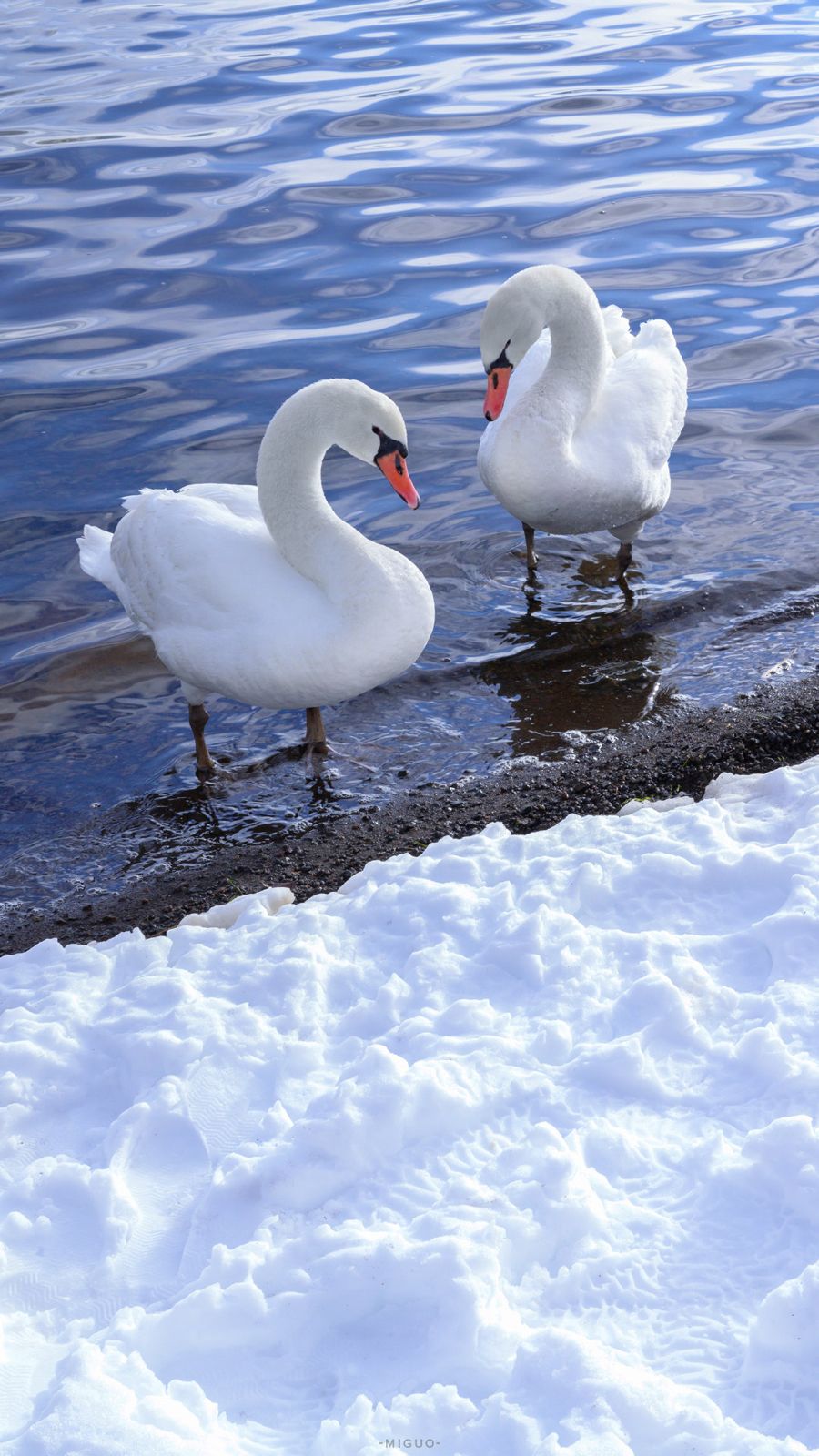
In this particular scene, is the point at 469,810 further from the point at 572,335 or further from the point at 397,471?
the point at 572,335

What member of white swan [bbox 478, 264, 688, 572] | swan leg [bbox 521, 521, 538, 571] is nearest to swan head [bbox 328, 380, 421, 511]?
white swan [bbox 478, 264, 688, 572]

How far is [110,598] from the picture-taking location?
732cm

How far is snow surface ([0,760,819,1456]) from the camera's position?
2.41 metres

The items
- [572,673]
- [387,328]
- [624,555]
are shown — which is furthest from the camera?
[387,328]

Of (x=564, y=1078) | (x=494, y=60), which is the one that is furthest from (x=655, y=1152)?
(x=494, y=60)

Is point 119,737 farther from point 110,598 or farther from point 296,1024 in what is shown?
point 296,1024

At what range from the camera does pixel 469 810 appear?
5184mm

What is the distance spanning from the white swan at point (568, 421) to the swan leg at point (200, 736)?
169cm

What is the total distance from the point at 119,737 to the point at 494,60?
13.8 metres

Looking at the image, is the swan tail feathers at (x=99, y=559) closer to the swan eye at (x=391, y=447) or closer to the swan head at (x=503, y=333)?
the swan eye at (x=391, y=447)

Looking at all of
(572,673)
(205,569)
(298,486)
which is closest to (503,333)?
(572,673)

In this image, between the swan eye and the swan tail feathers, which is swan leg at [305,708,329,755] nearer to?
the swan tail feathers

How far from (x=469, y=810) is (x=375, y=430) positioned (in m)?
1.34

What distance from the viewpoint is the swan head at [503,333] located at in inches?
253
